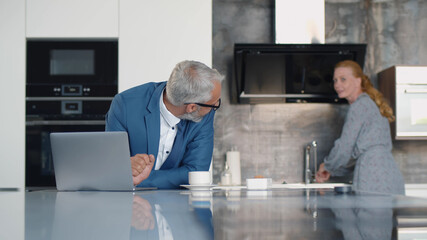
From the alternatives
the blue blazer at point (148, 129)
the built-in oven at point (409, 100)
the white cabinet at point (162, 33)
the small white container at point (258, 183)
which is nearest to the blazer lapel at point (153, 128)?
the blue blazer at point (148, 129)

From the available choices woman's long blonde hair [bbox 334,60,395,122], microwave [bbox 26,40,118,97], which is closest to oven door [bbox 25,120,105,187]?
microwave [bbox 26,40,118,97]

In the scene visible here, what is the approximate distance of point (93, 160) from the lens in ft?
5.88

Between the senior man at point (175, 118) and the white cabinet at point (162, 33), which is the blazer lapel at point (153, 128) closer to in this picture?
the senior man at point (175, 118)

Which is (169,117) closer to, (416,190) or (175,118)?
(175,118)

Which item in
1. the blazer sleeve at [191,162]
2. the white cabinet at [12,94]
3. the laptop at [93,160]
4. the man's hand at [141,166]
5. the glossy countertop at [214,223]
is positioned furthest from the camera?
the white cabinet at [12,94]

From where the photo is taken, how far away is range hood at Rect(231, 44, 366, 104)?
3.74 metres

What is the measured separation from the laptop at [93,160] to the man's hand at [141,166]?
0.19m

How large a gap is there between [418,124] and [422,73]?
37 centimetres

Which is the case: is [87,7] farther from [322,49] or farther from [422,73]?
[422,73]

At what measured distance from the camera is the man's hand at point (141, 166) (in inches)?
80.5

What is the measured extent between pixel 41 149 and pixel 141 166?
1.70 meters

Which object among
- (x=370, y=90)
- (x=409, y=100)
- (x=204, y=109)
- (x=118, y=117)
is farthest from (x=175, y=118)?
(x=409, y=100)

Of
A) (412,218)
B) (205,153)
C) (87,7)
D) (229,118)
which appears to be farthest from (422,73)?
(412,218)

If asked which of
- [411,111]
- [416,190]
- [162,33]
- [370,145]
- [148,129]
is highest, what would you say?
[162,33]
